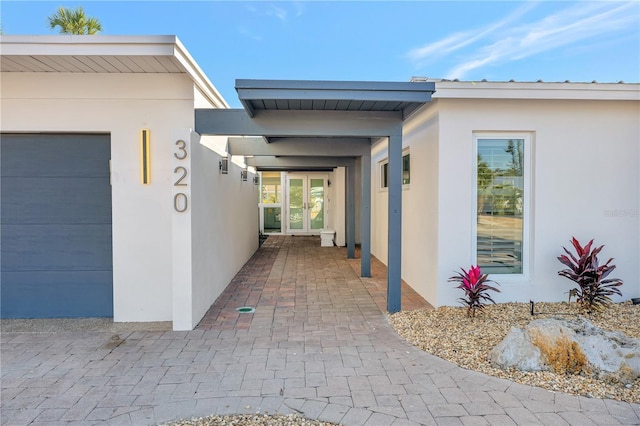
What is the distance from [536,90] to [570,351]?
3536 millimetres

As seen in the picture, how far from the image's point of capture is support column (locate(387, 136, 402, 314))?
198 inches

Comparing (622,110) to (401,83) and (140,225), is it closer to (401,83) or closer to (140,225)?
(401,83)

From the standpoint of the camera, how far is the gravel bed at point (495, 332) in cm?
306

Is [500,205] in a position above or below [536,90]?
below

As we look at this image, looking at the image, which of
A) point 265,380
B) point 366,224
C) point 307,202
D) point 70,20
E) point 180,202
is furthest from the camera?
point 307,202

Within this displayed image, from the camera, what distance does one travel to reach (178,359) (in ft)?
12.0

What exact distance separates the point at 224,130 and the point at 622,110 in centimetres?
595

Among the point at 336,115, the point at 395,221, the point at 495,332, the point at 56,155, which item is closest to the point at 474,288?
the point at 495,332

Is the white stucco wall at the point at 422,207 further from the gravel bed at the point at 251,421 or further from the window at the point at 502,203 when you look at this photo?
the gravel bed at the point at 251,421

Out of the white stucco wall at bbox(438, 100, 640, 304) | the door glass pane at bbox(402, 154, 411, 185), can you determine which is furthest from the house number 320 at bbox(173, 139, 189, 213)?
the door glass pane at bbox(402, 154, 411, 185)

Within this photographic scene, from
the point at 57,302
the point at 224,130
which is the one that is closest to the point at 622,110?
the point at 224,130

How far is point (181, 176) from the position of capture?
14.7 feet

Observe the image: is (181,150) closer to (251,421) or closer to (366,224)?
(251,421)

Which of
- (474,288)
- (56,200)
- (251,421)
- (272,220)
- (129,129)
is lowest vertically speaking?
(251,421)
